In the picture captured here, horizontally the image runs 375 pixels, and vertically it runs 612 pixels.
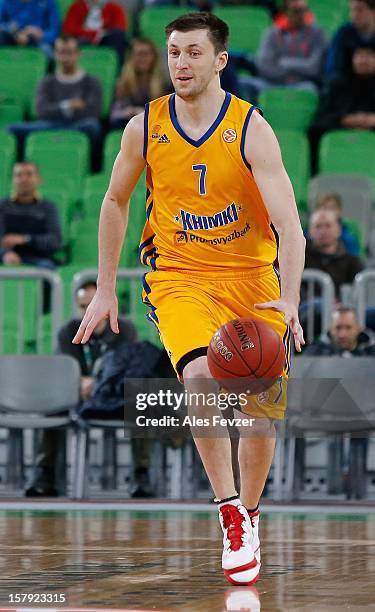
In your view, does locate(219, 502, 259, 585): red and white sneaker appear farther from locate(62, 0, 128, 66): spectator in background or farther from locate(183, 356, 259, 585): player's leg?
locate(62, 0, 128, 66): spectator in background

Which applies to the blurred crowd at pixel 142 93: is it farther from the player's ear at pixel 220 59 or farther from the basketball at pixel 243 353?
the basketball at pixel 243 353

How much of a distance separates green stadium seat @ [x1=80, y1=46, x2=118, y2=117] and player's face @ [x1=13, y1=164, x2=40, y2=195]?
2.56 meters

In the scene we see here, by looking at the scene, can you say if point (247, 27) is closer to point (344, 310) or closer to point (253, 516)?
point (344, 310)

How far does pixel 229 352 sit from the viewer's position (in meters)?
5.44

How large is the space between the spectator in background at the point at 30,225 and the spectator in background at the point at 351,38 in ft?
10.5

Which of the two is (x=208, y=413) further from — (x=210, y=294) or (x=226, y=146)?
(x=226, y=146)

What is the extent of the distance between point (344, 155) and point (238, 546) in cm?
776

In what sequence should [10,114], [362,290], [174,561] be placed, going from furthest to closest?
[10,114] → [362,290] → [174,561]

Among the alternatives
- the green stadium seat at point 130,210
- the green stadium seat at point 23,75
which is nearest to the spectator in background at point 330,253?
the green stadium seat at point 130,210

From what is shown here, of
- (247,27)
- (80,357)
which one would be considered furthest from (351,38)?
(80,357)

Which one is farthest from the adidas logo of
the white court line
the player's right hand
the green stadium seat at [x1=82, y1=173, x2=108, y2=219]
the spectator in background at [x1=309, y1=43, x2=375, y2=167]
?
the spectator in background at [x1=309, y1=43, x2=375, y2=167]

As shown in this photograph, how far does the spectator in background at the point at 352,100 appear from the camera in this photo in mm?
13195

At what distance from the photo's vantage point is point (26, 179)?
1170cm

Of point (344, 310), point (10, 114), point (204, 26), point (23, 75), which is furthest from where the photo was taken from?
point (23, 75)
